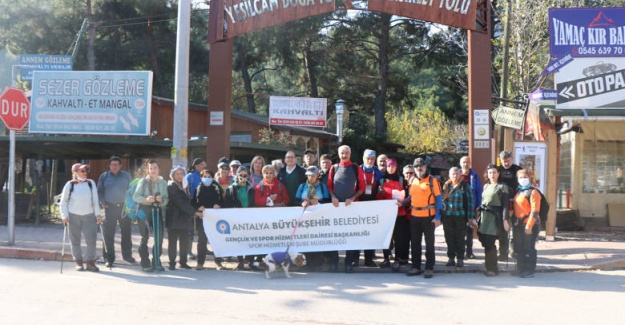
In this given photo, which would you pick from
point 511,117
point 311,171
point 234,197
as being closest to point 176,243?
point 234,197

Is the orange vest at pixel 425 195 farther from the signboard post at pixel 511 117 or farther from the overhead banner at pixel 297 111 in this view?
the overhead banner at pixel 297 111

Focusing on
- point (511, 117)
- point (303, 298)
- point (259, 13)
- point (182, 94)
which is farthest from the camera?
point (511, 117)

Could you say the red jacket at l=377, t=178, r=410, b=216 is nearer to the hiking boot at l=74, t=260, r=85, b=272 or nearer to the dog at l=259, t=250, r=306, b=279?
the dog at l=259, t=250, r=306, b=279

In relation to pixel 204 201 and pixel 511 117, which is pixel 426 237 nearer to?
pixel 204 201

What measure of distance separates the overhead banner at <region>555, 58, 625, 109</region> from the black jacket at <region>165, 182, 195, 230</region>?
29.3ft

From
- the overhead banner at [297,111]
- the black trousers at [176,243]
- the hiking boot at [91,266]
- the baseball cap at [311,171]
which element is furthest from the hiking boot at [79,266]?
the overhead banner at [297,111]

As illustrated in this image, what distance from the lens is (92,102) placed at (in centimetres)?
1501

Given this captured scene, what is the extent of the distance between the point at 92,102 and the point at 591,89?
39.2 ft

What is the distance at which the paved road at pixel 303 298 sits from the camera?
6.50 m

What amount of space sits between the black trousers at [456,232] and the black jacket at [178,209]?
4046 millimetres

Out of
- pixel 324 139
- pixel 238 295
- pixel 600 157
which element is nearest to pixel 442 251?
pixel 238 295

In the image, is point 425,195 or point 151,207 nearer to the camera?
point 425,195

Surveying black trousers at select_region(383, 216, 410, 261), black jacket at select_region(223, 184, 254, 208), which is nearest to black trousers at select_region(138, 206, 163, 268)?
black jacket at select_region(223, 184, 254, 208)

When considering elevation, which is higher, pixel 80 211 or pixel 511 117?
pixel 511 117
